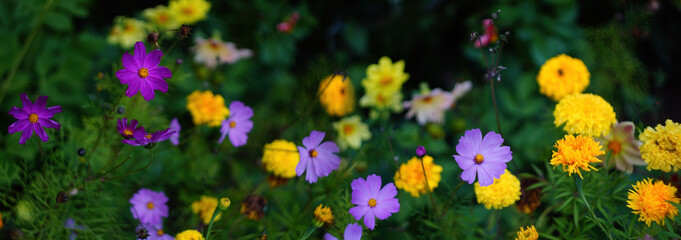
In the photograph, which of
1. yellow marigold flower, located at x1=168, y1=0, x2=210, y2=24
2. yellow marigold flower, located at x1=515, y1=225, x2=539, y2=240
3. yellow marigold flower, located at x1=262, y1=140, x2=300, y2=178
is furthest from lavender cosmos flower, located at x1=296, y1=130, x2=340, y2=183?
yellow marigold flower, located at x1=168, y1=0, x2=210, y2=24

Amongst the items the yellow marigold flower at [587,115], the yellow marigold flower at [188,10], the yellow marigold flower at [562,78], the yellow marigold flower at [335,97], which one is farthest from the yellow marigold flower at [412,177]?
the yellow marigold flower at [188,10]

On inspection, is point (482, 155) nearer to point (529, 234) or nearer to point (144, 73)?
point (529, 234)

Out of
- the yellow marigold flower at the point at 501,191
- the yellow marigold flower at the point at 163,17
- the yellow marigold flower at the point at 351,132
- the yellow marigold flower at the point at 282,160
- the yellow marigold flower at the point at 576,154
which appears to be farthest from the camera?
the yellow marigold flower at the point at 163,17

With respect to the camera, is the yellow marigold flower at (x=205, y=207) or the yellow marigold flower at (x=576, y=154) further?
the yellow marigold flower at (x=205, y=207)

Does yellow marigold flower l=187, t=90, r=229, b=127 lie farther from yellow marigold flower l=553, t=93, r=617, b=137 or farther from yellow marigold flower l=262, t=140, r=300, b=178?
yellow marigold flower l=553, t=93, r=617, b=137

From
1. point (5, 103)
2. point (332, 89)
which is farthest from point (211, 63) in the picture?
point (5, 103)

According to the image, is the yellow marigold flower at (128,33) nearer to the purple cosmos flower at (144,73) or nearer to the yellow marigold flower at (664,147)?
the purple cosmos flower at (144,73)
